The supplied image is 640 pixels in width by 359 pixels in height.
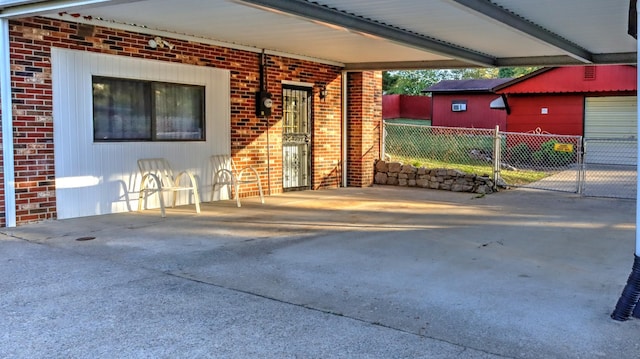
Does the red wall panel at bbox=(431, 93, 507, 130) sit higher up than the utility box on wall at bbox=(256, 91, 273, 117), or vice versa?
the red wall panel at bbox=(431, 93, 507, 130)

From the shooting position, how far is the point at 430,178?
12.6 m

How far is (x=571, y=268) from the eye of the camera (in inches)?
217

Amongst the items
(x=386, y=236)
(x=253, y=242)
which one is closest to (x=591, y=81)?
(x=386, y=236)

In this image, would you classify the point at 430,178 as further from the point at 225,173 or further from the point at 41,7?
the point at 41,7

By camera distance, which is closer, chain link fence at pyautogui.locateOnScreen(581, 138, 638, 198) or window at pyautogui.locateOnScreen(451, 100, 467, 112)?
chain link fence at pyautogui.locateOnScreen(581, 138, 638, 198)

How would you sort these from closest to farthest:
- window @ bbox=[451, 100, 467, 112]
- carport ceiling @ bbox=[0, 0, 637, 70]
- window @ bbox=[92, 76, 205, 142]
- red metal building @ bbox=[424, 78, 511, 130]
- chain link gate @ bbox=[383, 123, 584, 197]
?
1. carport ceiling @ bbox=[0, 0, 637, 70]
2. window @ bbox=[92, 76, 205, 142]
3. chain link gate @ bbox=[383, 123, 584, 197]
4. red metal building @ bbox=[424, 78, 511, 130]
5. window @ bbox=[451, 100, 467, 112]

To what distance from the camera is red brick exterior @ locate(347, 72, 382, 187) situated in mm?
12734

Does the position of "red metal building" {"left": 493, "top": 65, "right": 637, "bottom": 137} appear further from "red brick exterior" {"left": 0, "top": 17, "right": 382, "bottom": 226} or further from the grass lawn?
"red brick exterior" {"left": 0, "top": 17, "right": 382, "bottom": 226}

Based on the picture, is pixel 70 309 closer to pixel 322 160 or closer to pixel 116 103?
pixel 116 103

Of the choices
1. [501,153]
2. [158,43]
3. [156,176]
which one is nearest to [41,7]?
[158,43]

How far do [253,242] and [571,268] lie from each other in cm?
332

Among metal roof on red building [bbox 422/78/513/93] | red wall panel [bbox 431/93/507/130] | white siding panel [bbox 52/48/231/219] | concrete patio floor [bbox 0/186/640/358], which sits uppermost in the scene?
metal roof on red building [bbox 422/78/513/93]

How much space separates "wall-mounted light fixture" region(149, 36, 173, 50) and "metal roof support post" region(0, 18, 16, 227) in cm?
206

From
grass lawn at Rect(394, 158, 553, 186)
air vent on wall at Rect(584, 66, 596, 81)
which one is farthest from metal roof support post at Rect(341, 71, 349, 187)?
air vent on wall at Rect(584, 66, 596, 81)
